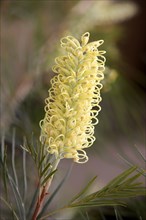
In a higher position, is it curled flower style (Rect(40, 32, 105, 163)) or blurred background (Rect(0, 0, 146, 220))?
blurred background (Rect(0, 0, 146, 220))

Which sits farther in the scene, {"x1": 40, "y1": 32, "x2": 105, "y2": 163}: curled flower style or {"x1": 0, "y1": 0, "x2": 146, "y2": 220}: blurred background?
{"x1": 0, "y1": 0, "x2": 146, "y2": 220}: blurred background

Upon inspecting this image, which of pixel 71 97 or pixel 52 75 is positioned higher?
pixel 52 75

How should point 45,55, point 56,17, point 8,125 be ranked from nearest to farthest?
point 8,125 < point 45,55 < point 56,17

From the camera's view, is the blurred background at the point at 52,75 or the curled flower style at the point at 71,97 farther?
the blurred background at the point at 52,75

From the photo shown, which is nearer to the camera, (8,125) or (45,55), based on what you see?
(8,125)

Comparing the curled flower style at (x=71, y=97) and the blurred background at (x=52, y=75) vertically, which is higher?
the blurred background at (x=52, y=75)

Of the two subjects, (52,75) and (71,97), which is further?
(52,75)

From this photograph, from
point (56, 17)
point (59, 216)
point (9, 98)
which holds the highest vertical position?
point (56, 17)

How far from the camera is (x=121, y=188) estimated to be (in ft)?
0.53

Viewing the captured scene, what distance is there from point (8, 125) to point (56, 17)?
0.88 feet

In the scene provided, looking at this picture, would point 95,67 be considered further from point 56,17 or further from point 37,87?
point 56,17

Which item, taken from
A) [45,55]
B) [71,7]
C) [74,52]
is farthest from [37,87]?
[74,52]

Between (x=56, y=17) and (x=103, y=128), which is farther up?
(x=56, y=17)

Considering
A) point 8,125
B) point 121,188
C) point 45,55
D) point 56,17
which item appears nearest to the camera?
point 121,188
